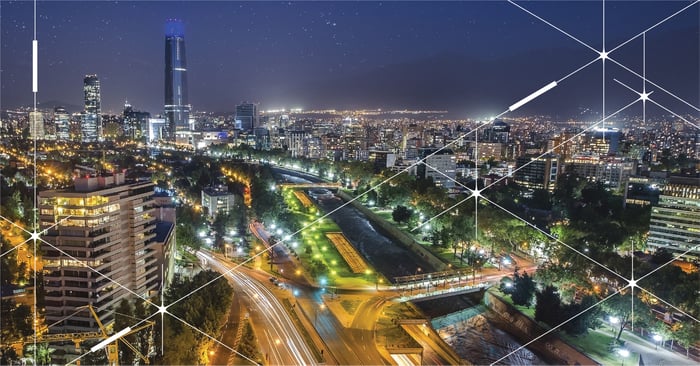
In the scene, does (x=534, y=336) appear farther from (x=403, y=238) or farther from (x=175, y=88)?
(x=175, y=88)

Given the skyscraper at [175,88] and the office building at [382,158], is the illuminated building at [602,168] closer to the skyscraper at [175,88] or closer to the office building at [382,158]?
the office building at [382,158]

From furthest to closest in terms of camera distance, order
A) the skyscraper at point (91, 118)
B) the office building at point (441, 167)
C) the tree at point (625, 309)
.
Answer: the skyscraper at point (91, 118), the office building at point (441, 167), the tree at point (625, 309)

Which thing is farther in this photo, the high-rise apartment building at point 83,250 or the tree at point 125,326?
the high-rise apartment building at point 83,250

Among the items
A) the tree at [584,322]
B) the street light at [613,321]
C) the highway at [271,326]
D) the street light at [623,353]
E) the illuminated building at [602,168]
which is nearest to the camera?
the highway at [271,326]

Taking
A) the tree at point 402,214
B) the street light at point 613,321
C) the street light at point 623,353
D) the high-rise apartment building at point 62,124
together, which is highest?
the high-rise apartment building at point 62,124

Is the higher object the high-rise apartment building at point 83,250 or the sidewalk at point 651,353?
the high-rise apartment building at point 83,250

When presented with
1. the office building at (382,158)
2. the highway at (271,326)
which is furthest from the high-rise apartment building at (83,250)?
the office building at (382,158)

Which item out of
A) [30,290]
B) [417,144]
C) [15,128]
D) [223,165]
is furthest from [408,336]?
[15,128]

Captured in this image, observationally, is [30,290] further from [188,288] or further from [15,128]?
[15,128]
